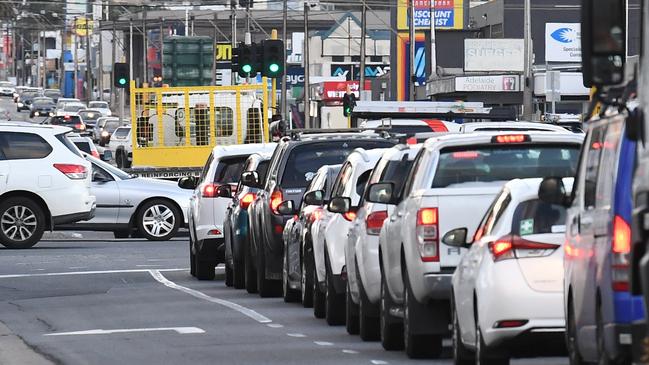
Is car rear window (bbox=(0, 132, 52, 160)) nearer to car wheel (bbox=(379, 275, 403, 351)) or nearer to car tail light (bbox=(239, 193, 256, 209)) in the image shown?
car tail light (bbox=(239, 193, 256, 209))

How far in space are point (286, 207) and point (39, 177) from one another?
11042 mm

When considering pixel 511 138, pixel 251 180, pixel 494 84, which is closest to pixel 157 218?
pixel 251 180

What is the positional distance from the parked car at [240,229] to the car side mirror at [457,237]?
9.18 meters

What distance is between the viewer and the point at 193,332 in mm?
17344

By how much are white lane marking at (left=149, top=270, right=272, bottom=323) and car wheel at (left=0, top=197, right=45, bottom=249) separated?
4.88m

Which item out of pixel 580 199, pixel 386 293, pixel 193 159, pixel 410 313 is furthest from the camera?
pixel 193 159

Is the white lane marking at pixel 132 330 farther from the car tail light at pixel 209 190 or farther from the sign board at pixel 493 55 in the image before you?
the sign board at pixel 493 55

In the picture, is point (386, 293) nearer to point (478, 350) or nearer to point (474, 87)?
point (478, 350)

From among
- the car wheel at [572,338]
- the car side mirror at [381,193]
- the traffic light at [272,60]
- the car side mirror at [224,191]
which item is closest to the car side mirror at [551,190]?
the car wheel at [572,338]

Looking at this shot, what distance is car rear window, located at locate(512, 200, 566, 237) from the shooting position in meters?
12.1

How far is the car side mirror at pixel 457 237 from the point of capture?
1349 centimetres

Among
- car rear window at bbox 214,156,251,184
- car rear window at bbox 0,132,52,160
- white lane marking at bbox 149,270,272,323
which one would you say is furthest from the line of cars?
car rear window at bbox 0,132,52,160

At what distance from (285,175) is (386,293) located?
20.3ft

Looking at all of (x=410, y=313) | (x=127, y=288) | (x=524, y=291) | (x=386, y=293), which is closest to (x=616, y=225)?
(x=524, y=291)
